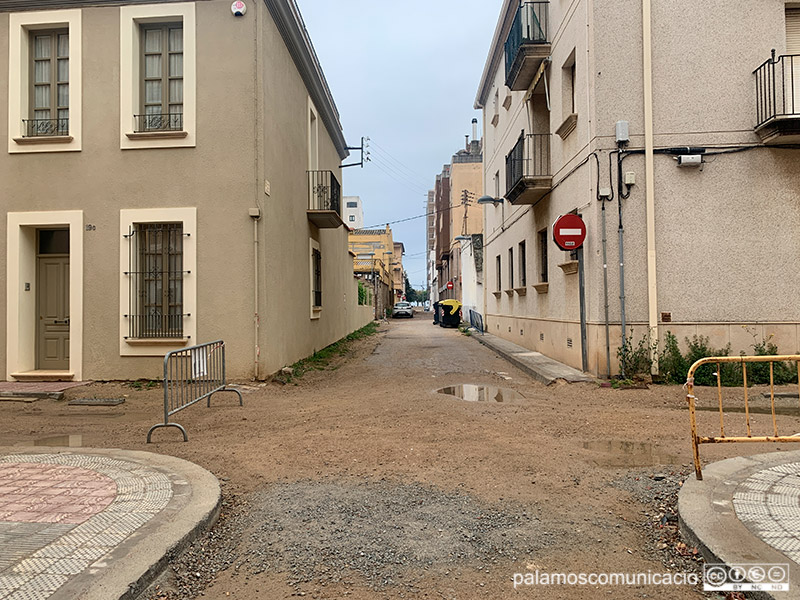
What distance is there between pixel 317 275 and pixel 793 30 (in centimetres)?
1124

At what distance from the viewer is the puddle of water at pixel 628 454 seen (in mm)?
4902

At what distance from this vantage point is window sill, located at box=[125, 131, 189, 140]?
930 cm

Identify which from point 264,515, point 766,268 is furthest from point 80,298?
point 766,268

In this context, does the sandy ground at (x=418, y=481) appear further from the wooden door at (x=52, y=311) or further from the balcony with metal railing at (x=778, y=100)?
the balcony with metal railing at (x=778, y=100)

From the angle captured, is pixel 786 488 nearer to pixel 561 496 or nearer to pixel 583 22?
pixel 561 496

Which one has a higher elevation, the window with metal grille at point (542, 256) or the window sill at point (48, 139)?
the window sill at point (48, 139)

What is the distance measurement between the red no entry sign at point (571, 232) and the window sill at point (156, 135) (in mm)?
6591

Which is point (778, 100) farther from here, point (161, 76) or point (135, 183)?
point (135, 183)

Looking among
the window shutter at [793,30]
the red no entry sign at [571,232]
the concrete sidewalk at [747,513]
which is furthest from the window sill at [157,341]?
the window shutter at [793,30]

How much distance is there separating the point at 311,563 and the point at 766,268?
9002 mm

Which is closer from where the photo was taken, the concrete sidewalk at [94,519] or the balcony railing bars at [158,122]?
the concrete sidewalk at [94,519]

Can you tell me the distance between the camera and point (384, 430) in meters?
6.12

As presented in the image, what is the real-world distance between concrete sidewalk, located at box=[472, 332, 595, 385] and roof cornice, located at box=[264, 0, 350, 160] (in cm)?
827

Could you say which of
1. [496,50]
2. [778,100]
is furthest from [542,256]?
[496,50]
